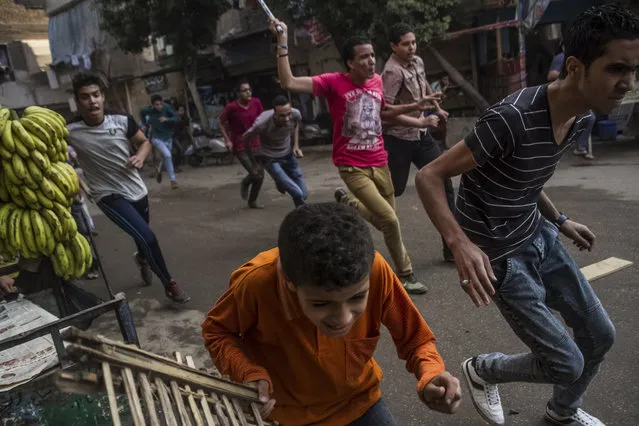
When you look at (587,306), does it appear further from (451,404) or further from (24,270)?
(24,270)

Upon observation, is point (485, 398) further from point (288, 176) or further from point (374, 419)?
point (288, 176)

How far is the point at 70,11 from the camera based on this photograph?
20219 millimetres

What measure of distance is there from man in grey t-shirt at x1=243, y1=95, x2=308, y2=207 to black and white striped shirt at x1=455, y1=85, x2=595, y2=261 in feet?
13.6

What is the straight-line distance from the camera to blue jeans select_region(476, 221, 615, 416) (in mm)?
2156

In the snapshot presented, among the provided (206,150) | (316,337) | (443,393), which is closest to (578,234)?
(443,393)

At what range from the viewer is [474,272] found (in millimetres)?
1942

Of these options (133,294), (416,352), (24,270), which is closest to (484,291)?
(416,352)

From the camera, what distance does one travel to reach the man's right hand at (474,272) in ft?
6.30

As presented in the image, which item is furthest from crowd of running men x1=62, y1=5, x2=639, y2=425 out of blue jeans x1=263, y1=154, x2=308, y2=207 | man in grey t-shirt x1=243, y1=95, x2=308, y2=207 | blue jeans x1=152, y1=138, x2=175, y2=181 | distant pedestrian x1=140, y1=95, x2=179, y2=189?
distant pedestrian x1=140, y1=95, x2=179, y2=189

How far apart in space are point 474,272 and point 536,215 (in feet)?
1.92

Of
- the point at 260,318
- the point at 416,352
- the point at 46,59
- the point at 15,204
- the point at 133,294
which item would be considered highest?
the point at 46,59

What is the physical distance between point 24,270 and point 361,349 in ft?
8.87

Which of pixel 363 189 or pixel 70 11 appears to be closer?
pixel 363 189

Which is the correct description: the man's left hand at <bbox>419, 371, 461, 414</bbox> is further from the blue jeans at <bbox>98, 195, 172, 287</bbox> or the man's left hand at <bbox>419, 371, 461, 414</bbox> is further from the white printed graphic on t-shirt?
the blue jeans at <bbox>98, 195, 172, 287</bbox>
